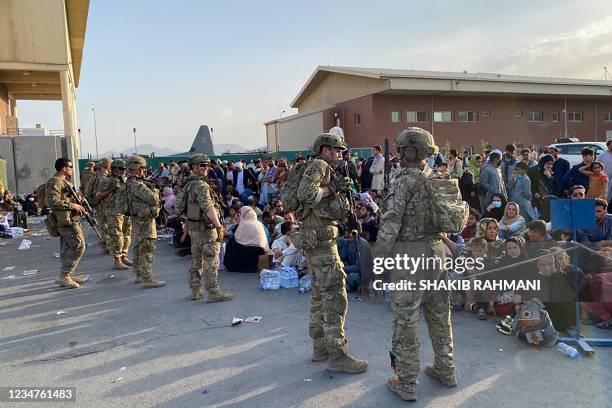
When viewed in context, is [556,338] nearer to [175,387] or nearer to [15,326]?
[175,387]

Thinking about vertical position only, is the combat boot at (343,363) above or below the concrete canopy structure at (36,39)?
below

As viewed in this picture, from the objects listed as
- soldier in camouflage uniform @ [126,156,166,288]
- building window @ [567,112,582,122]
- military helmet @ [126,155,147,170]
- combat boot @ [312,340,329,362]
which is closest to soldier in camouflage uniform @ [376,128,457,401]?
combat boot @ [312,340,329,362]

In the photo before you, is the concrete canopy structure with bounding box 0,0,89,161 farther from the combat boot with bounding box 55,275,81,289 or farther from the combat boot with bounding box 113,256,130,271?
the combat boot with bounding box 55,275,81,289

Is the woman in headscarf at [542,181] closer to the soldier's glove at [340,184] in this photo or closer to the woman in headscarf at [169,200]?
the soldier's glove at [340,184]

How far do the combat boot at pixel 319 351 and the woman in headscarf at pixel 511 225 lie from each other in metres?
3.34

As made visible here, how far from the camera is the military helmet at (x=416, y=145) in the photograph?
11.0 ft

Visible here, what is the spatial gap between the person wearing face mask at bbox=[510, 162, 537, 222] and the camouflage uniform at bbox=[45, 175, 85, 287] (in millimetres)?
7279

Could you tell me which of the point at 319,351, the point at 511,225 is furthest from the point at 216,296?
the point at 511,225

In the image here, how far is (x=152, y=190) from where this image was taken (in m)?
6.88

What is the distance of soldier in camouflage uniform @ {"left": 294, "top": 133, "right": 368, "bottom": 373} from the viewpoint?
3.78 meters

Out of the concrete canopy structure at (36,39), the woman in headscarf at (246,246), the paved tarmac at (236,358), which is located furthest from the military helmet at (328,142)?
the concrete canopy structure at (36,39)

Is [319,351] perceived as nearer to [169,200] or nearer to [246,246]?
[246,246]

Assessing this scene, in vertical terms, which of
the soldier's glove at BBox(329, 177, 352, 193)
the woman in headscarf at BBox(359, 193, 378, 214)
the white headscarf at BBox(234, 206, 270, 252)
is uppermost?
the soldier's glove at BBox(329, 177, 352, 193)

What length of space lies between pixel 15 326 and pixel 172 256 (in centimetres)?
382
